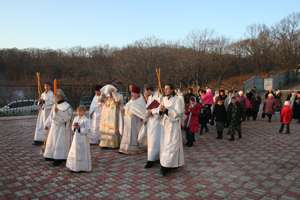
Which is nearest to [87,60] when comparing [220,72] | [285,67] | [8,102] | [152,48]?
[152,48]

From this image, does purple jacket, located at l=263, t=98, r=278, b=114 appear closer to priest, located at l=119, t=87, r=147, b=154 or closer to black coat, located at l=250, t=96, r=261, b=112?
black coat, located at l=250, t=96, r=261, b=112

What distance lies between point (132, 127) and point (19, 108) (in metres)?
11.7

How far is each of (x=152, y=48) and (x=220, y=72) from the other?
15.9m

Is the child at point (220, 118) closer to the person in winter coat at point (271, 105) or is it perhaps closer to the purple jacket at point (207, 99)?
the purple jacket at point (207, 99)

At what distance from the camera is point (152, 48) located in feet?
85.7

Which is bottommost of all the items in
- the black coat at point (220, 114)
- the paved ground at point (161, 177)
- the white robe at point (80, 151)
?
the paved ground at point (161, 177)

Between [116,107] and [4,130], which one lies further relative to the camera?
[4,130]

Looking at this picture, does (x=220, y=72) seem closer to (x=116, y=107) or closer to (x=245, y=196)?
(x=116, y=107)

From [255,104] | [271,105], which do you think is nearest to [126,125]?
[271,105]

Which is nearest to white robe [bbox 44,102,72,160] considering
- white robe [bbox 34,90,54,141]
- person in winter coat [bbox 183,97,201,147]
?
white robe [bbox 34,90,54,141]

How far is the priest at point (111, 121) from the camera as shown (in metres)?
7.46

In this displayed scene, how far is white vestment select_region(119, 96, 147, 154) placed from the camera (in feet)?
22.3

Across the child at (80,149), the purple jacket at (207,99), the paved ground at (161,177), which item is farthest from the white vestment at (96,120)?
the purple jacket at (207,99)

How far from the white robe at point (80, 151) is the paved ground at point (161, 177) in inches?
7.1
